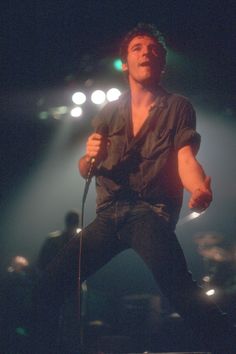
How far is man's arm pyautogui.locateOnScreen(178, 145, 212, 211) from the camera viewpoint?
2111mm

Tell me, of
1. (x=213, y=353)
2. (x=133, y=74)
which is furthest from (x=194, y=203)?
(x=133, y=74)

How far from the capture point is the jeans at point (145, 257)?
2096 millimetres

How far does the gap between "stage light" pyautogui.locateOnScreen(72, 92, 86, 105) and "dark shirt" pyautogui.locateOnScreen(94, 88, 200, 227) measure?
6.80 m

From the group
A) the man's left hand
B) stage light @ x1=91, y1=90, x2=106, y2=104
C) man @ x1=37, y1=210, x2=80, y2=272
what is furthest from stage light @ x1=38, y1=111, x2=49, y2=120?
the man's left hand

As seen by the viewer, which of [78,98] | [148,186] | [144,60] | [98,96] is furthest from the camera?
[78,98]

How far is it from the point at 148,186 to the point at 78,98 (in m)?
7.26

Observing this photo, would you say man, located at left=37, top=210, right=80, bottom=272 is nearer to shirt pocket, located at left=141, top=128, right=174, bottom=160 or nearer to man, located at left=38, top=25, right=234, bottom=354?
man, located at left=38, top=25, right=234, bottom=354

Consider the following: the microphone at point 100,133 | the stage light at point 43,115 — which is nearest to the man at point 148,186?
the microphone at point 100,133

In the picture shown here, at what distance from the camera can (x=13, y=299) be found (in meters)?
7.01

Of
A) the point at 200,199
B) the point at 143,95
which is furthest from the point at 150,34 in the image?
the point at 200,199

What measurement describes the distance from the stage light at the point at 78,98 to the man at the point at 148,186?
6589mm

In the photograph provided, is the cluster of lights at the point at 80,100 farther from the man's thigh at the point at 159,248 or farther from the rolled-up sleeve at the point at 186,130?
the man's thigh at the point at 159,248

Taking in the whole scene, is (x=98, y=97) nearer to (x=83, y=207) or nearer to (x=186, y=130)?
(x=83, y=207)

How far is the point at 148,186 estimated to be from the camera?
8.38 ft
